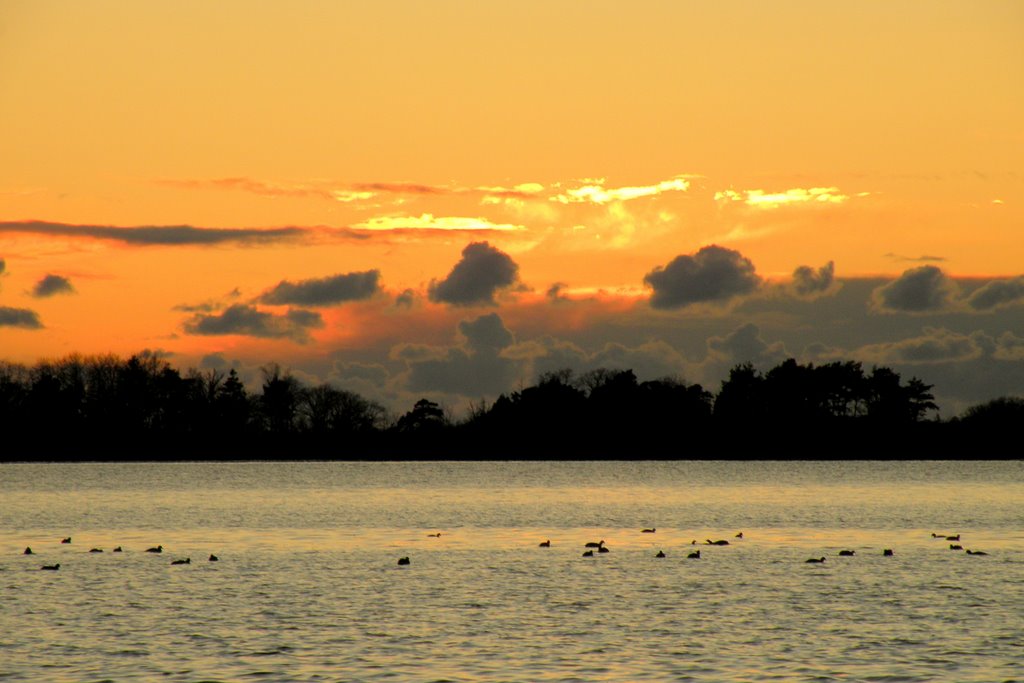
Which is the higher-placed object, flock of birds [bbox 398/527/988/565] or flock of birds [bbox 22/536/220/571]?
flock of birds [bbox 398/527/988/565]

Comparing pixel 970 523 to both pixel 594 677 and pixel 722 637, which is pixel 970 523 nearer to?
pixel 722 637

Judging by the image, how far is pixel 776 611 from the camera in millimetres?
45281

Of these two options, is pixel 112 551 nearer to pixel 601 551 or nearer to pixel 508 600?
pixel 601 551

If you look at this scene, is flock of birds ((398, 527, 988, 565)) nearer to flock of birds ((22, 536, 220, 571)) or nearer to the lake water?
the lake water

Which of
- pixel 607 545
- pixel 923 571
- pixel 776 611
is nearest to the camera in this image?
pixel 776 611

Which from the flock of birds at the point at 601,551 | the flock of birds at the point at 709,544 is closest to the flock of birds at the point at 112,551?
the flock of birds at the point at 601,551

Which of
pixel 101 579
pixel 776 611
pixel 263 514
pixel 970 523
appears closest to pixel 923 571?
pixel 776 611

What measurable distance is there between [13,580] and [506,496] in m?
95.9

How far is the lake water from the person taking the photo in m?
35.1

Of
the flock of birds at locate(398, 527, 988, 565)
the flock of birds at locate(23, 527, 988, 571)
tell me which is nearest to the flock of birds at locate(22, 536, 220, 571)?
the flock of birds at locate(23, 527, 988, 571)

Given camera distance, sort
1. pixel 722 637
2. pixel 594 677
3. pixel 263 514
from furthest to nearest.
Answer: pixel 263 514 < pixel 722 637 < pixel 594 677

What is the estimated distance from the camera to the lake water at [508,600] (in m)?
35.1

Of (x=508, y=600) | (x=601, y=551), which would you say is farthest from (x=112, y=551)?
(x=508, y=600)

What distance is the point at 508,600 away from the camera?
1903 inches
